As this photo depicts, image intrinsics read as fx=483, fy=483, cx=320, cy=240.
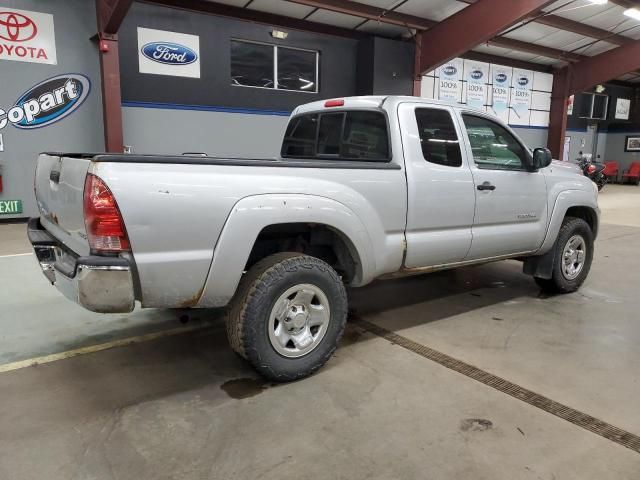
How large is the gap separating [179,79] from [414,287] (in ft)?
25.9

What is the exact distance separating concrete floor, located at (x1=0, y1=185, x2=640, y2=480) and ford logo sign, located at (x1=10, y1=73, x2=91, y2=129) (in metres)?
6.06

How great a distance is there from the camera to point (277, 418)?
258 cm

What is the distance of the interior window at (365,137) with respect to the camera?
3.59 meters

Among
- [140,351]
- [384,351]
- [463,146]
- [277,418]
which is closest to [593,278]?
[463,146]

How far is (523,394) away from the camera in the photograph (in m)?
2.87

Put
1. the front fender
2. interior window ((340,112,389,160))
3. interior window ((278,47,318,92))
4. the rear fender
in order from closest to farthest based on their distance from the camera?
the front fender
interior window ((340,112,389,160))
the rear fender
interior window ((278,47,318,92))

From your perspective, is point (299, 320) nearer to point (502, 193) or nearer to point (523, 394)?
point (523, 394)

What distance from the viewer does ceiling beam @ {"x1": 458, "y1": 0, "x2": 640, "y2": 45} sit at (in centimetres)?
1335

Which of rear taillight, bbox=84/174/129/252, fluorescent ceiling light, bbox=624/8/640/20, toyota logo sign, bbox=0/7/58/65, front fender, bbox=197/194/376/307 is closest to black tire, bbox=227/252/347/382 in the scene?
front fender, bbox=197/194/376/307

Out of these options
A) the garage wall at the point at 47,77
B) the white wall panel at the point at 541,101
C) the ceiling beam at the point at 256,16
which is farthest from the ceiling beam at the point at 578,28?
the garage wall at the point at 47,77

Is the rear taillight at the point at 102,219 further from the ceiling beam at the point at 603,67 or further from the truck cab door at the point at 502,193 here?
the ceiling beam at the point at 603,67

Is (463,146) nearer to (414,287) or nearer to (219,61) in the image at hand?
(414,287)

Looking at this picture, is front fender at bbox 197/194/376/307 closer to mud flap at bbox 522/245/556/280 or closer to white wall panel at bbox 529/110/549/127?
mud flap at bbox 522/245/556/280

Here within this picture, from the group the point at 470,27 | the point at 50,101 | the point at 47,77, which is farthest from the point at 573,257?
the point at 47,77
